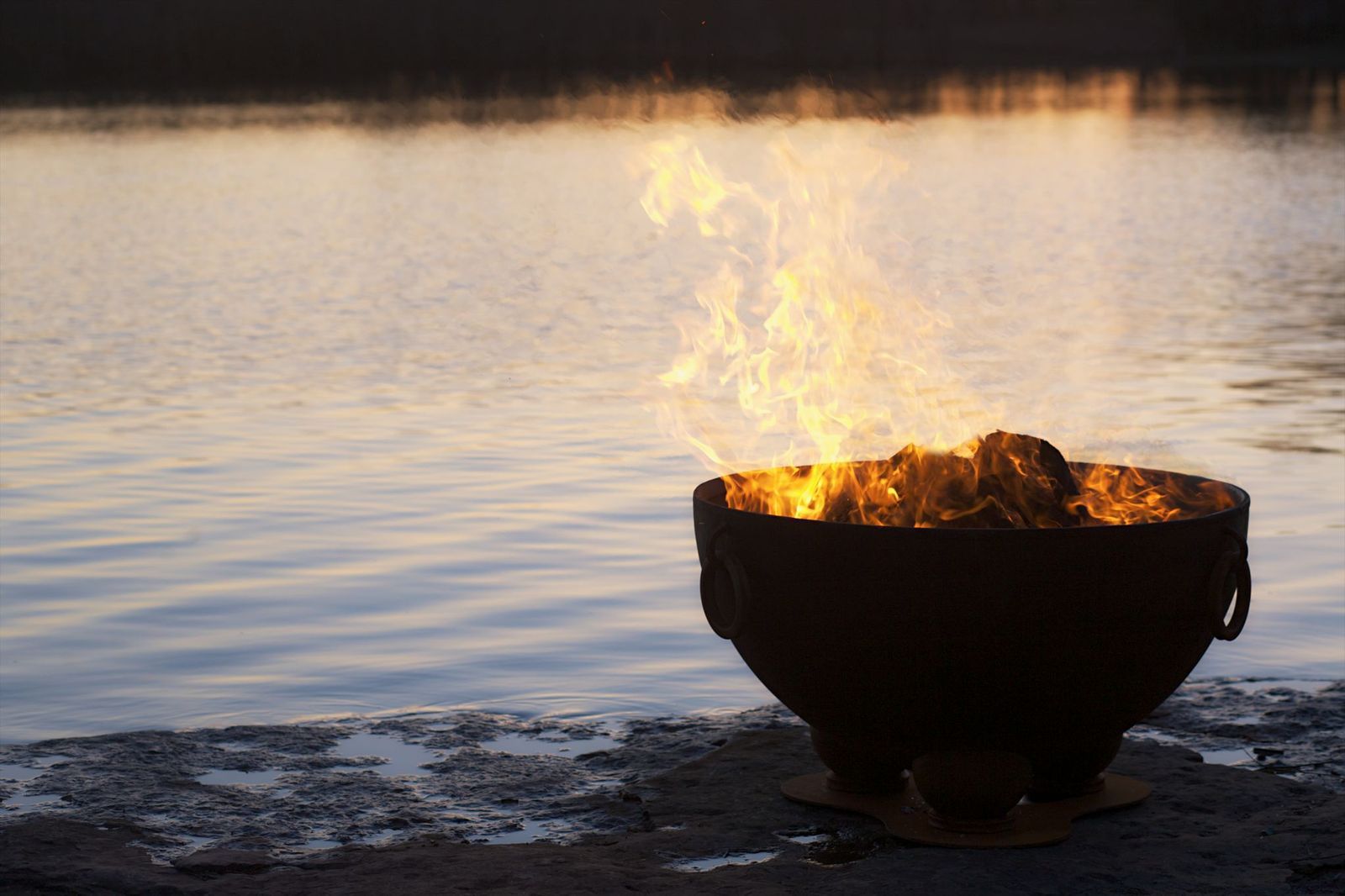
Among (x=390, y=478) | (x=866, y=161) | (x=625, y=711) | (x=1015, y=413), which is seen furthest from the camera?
(x=1015, y=413)

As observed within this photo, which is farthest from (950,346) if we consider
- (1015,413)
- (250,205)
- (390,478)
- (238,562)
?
(250,205)

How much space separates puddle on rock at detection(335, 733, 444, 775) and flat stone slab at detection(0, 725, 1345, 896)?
627mm

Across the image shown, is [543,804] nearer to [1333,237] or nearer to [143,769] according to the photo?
[143,769]

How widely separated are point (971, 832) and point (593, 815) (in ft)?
3.43

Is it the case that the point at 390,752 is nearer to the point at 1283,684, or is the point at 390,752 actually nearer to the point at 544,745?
the point at 544,745

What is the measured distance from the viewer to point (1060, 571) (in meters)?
4.91

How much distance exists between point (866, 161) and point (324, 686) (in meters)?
Answer: 2.63

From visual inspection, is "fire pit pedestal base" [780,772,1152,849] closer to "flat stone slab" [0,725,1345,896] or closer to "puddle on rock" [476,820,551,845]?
"flat stone slab" [0,725,1345,896]

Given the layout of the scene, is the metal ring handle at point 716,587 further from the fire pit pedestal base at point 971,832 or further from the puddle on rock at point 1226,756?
the puddle on rock at point 1226,756

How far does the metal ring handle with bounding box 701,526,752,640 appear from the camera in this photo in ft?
17.3

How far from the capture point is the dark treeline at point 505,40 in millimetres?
103250

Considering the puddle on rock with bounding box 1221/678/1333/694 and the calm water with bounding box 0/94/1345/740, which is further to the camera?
the calm water with bounding box 0/94/1345/740

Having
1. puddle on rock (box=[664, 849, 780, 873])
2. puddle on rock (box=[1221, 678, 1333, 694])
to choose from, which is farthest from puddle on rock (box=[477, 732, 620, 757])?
puddle on rock (box=[1221, 678, 1333, 694])

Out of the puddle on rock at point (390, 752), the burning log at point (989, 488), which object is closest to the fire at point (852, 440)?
the burning log at point (989, 488)
